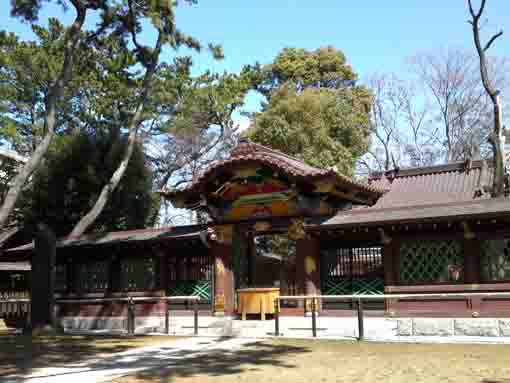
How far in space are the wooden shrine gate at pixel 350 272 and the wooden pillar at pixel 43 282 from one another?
821 centimetres

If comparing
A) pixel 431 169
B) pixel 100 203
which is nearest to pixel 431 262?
pixel 431 169

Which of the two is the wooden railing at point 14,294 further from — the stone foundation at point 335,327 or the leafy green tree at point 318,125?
the leafy green tree at point 318,125

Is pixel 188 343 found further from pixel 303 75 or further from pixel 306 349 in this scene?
pixel 303 75

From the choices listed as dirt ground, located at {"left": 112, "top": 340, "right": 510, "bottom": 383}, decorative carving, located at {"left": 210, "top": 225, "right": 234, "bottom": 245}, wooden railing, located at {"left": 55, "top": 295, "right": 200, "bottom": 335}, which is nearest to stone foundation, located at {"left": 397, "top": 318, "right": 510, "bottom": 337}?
dirt ground, located at {"left": 112, "top": 340, "right": 510, "bottom": 383}

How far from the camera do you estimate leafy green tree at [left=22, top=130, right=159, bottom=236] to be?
25.6m

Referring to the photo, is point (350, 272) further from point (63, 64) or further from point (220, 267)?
point (63, 64)

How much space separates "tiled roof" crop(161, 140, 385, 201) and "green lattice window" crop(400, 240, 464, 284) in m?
2.77

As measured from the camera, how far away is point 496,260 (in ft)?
44.6

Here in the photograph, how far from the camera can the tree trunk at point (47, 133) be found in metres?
15.1

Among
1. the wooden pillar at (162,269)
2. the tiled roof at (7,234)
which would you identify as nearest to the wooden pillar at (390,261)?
the wooden pillar at (162,269)

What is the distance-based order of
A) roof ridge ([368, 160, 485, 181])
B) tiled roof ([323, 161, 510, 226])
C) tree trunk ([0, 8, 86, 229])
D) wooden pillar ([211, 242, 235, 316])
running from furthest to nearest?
roof ridge ([368, 160, 485, 181])
tiled roof ([323, 161, 510, 226])
wooden pillar ([211, 242, 235, 316])
tree trunk ([0, 8, 86, 229])

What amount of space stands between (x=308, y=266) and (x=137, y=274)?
6.33 meters

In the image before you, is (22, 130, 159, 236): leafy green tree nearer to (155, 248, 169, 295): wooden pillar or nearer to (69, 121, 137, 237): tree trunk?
(69, 121, 137, 237): tree trunk

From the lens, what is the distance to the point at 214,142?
1374 inches
